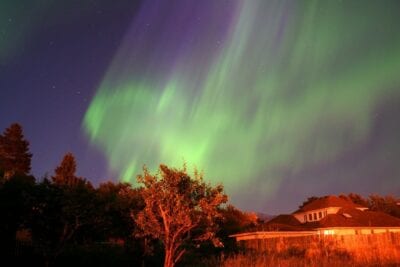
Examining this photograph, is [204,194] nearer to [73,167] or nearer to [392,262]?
[392,262]

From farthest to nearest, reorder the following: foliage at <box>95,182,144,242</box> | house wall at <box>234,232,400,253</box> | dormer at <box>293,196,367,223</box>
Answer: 1. dormer at <box>293,196,367,223</box>
2. house wall at <box>234,232,400,253</box>
3. foliage at <box>95,182,144,242</box>

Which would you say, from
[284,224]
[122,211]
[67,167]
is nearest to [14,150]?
[67,167]

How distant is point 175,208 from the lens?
60.8 ft

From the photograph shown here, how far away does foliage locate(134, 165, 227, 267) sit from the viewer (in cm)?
1852

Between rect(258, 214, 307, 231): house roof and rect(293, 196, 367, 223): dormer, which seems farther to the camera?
rect(293, 196, 367, 223): dormer

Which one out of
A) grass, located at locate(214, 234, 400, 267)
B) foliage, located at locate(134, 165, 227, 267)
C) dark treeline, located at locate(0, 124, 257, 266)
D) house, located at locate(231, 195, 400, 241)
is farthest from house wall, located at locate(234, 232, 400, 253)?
foliage, located at locate(134, 165, 227, 267)

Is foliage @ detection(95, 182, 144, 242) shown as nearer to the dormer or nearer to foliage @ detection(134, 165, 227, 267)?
foliage @ detection(134, 165, 227, 267)

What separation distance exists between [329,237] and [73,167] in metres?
51.0

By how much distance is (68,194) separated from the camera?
1992cm

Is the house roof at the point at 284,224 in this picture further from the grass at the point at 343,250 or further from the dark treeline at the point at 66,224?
the dark treeline at the point at 66,224

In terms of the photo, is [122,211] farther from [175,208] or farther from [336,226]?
[336,226]

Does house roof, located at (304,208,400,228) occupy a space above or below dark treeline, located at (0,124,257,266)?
above

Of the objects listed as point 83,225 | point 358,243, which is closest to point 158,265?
point 83,225

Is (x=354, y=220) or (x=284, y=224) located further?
(x=284, y=224)
